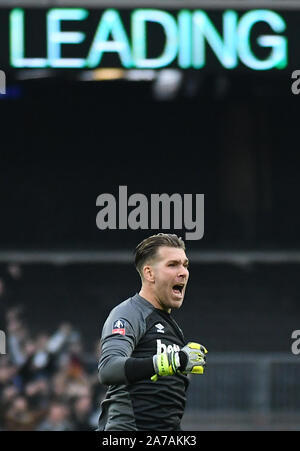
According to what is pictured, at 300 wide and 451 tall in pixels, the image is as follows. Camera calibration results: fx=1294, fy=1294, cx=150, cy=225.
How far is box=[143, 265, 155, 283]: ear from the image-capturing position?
7.24 m

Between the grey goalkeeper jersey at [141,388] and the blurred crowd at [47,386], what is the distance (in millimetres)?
8255

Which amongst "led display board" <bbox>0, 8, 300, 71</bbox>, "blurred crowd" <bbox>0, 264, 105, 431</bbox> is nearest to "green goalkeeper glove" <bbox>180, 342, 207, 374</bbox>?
"blurred crowd" <bbox>0, 264, 105, 431</bbox>

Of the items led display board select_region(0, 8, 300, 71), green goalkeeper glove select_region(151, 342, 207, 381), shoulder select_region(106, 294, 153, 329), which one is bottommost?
green goalkeeper glove select_region(151, 342, 207, 381)

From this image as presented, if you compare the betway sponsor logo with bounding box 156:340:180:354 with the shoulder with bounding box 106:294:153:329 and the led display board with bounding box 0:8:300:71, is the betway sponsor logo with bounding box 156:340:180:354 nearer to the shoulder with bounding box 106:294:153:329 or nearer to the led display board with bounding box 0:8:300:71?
the shoulder with bounding box 106:294:153:329

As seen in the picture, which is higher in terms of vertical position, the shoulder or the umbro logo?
the shoulder

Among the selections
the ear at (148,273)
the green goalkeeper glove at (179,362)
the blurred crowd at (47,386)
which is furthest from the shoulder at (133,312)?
the blurred crowd at (47,386)

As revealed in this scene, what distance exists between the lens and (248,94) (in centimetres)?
2283

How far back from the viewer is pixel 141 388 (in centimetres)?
702

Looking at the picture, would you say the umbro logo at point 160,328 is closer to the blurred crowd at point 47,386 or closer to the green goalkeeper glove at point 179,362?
the green goalkeeper glove at point 179,362

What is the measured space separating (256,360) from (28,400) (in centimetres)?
313

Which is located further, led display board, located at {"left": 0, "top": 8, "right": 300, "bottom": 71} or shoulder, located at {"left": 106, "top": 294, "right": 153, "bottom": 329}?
led display board, located at {"left": 0, "top": 8, "right": 300, "bottom": 71}

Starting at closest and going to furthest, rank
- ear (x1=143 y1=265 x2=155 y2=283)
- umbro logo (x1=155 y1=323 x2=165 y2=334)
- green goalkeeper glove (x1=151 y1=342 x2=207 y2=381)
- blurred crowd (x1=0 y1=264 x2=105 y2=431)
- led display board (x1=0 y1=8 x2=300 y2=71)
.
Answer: green goalkeeper glove (x1=151 y1=342 x2=207 y2=381), umbro logo (x1=155 y1=323 x2=165 y2=334), ear (x1=143 y1=265 x2=155 y2=283), blurred crowd (x1=0 y1=264 x2=105 y2=431), led display board (x1=0 y1=8 x2=300 y2=71)

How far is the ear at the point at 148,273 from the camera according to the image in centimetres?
724

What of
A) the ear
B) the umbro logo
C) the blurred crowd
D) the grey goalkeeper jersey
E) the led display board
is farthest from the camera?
the led display board
